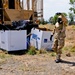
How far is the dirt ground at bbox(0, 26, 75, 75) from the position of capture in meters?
7.60

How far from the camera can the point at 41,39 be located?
1138 cm

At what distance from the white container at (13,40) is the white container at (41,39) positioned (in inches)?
26.4

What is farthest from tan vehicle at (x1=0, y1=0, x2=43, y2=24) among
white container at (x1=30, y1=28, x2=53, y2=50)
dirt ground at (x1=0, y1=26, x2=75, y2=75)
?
dirt ground at (x1=0, y1=26, x2=75, y2=75)

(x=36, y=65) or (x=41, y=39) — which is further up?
A: (x=41, y=39)

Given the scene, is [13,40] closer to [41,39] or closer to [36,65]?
[41,39]

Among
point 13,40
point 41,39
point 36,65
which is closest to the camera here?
point 36,65

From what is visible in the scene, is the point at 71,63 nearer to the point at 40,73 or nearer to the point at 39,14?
the point at 40,73

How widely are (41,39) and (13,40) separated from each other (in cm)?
129

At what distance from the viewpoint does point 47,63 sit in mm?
8844

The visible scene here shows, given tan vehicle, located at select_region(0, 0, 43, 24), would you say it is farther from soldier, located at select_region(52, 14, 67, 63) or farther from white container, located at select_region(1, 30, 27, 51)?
soldier, located at select_region(52, 14, 67, 63)

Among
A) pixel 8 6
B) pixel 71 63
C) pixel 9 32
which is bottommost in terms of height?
pixel 71 63

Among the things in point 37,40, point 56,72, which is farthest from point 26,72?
point 37,40

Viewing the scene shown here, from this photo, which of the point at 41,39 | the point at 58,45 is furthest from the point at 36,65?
the point at 41,39

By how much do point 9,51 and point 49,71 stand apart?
11.5 ft
